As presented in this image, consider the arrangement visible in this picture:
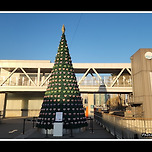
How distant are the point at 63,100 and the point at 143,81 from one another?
10646mm

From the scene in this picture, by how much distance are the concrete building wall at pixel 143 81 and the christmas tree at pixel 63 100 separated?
8.81 metres

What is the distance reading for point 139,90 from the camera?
14.9m

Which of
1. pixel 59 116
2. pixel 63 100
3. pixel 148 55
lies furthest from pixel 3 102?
pixel 148 55

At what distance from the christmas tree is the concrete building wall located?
8814 millimetres

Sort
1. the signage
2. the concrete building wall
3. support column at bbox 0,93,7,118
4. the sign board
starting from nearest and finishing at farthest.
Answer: the sign board < the concrete building wall < the signage < support column at bbox 0,93,7,118

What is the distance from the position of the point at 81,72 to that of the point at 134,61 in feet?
36.4

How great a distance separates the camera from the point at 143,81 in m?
14.2

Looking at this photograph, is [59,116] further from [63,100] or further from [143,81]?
[143,81]

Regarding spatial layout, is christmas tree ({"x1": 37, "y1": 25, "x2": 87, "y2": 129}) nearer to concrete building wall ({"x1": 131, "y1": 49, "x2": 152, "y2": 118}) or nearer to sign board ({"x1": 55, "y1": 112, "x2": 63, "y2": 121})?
sign board ({"x1": 55, "y1": 112, "x2": 63, "y2": 121})

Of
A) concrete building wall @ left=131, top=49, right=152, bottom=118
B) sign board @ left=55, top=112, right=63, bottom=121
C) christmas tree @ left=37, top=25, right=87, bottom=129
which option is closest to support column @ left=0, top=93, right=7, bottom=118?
christmas tree @ left=37, top=25, right=87, bottom=129

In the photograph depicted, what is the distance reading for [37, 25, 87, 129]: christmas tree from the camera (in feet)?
26.1

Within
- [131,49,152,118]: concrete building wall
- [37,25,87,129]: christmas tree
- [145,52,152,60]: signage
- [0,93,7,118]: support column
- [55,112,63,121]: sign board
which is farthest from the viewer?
[0,93,7,118]: support column
